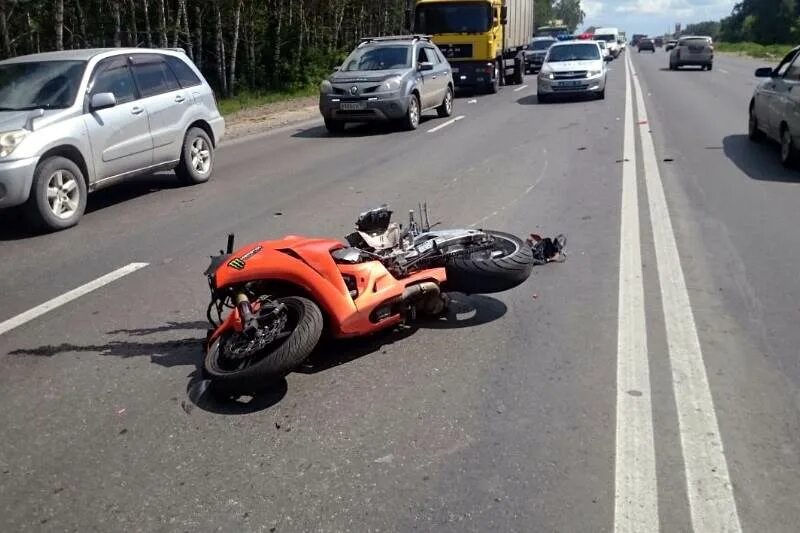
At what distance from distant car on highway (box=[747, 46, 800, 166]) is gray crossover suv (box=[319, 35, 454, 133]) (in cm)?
661

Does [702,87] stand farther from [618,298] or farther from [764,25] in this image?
[764,25]

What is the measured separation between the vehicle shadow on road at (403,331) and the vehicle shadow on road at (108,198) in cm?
467

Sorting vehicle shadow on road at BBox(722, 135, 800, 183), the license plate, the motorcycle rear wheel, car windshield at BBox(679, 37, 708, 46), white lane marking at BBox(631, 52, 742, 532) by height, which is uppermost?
car windshield at BBox(679, 37, 708, 46)

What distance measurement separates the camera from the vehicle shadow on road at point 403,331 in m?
4.80

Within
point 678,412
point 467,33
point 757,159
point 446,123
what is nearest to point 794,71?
point 757,159

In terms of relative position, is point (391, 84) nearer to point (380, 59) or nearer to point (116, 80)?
point (380, 59)

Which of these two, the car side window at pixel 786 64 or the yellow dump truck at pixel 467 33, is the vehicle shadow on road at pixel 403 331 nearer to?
the car side window at pixel 786 64

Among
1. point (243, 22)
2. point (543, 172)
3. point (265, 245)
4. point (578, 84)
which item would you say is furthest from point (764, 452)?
point (243, 22)

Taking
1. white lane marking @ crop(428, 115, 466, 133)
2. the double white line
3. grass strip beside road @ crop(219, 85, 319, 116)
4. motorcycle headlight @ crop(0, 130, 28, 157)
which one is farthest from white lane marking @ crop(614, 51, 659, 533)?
grass strip beside road @ crop(219, 85, 319, 116)

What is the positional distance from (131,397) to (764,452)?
10.2 feet

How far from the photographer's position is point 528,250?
18.1ft

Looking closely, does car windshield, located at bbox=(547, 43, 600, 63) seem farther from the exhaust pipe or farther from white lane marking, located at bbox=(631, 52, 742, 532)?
the exhaust pipe

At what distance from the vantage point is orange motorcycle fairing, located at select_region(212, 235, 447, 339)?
14.9 ft

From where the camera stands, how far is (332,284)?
15.1ft
